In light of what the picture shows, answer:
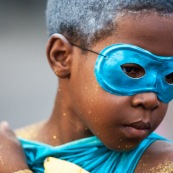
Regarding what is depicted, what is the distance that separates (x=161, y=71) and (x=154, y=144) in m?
0.44

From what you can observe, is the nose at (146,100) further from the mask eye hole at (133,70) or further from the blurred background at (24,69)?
the blurred background at (24,69)

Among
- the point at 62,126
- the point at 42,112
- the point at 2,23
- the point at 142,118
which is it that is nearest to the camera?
the point at 142,118

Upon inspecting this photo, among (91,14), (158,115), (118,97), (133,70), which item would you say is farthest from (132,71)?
(91,14)

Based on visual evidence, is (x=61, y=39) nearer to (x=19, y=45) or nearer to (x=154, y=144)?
(x=154, y=144)

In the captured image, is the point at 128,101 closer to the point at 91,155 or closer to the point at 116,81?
the point at 116,81

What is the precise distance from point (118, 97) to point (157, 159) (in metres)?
0.39

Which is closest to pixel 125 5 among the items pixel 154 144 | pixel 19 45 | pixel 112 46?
pixel 112 46

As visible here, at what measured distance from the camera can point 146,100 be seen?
10.4ft

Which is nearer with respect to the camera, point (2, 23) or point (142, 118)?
point (142, 118)

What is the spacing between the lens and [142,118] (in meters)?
3.20

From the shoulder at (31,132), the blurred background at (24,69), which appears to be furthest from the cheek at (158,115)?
the blurred background at (24,69)

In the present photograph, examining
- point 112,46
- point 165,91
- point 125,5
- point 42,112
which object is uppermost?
point 125,5

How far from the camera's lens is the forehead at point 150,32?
318 cm

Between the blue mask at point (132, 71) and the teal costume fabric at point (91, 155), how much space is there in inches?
13.8
